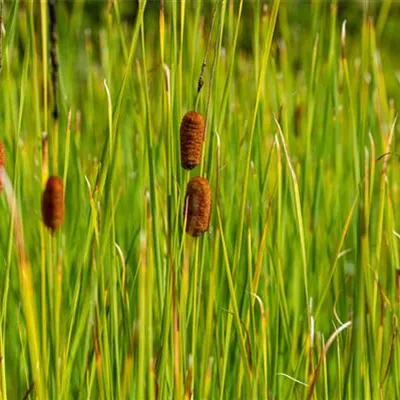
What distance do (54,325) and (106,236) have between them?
12cm

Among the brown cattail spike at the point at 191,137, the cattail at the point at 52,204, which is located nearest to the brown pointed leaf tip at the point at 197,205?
the brown cattail spike at the point at 191,137

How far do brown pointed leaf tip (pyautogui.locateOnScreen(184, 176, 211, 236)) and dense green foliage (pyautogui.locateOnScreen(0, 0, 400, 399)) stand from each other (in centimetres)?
4

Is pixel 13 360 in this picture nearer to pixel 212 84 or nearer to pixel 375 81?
pixel 212 84

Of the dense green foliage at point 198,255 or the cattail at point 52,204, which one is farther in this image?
the dense green foliage at point 198,255

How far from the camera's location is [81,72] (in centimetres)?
450

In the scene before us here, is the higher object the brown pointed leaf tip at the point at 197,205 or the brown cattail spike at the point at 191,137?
the brown cattail spike at the point at 191,137

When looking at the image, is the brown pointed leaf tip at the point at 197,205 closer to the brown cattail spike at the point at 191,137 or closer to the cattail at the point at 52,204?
the brown cattail spike at the point at 191,137

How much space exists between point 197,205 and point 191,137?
2.9 inches

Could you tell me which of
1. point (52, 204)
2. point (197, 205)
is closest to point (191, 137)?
point (197, 205)

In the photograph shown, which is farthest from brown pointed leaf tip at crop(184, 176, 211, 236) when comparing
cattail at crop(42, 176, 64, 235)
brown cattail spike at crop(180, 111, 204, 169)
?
cattail at crop(42, 176, 64, 235)

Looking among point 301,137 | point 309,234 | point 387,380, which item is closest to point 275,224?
point 309,234

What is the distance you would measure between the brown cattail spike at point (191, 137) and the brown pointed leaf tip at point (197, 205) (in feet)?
0.11

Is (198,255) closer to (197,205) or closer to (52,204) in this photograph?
(197,205)

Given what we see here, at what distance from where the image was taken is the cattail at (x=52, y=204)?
2.54 ft
